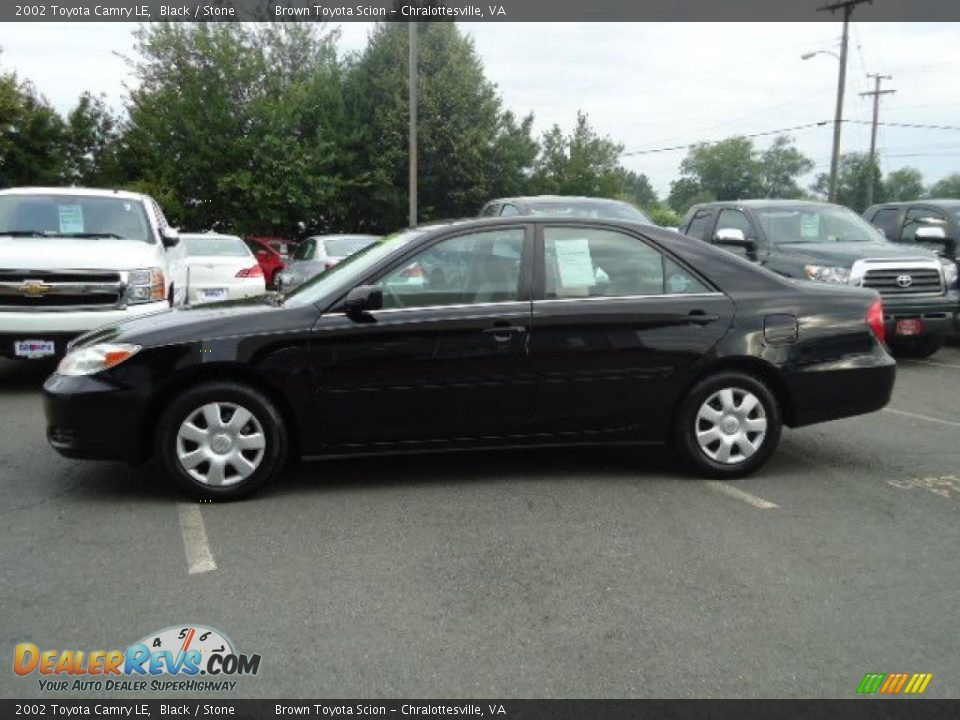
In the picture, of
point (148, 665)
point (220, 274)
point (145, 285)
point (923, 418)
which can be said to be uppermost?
point (145, 285)

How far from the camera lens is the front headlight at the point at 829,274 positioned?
9.47 metres

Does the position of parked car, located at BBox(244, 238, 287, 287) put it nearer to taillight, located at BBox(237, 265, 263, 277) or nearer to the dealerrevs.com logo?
taillight, located at BBox(237, 265, 263, 277)

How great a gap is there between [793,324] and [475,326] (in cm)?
195

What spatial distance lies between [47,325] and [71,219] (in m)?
1.67

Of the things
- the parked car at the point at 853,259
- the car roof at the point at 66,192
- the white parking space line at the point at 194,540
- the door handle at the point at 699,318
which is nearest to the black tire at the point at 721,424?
the door handle at the point at 699,318

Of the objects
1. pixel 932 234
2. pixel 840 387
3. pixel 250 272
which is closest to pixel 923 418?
pixel 840 387

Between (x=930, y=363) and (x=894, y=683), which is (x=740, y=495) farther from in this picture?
(x=930, y=363)

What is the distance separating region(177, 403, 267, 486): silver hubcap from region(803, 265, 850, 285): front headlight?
692cm

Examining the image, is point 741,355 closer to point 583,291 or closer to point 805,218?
point 583,291

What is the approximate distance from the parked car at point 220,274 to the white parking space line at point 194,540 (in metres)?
8.24

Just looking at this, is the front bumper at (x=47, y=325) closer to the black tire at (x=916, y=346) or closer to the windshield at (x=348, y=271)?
the windshield at (x=348, y=271)

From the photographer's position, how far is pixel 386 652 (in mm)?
3143

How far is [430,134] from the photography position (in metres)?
34.5

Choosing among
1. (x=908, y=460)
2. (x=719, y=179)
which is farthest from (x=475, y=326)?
(x=719, y=179)
